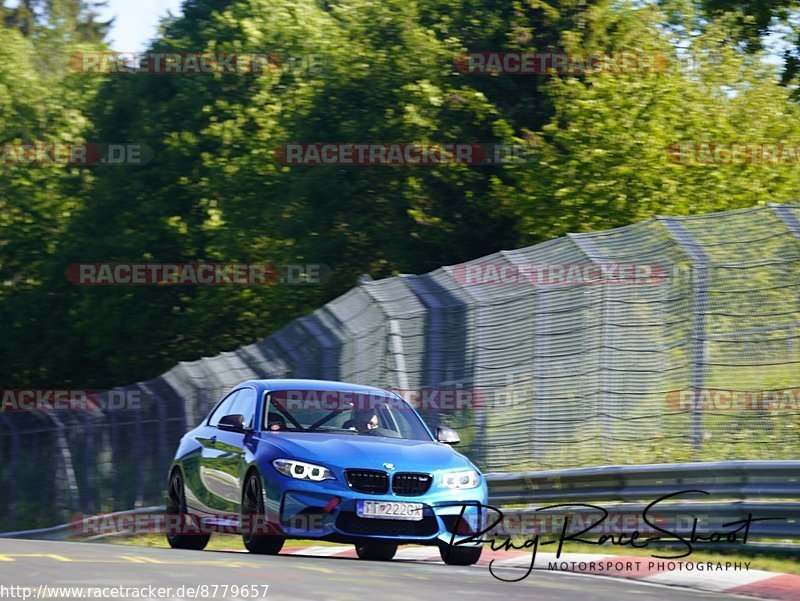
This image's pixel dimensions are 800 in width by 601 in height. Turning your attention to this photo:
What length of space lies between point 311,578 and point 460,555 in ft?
8.74

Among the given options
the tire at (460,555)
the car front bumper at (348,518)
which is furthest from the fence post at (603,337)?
the car front bumper at (348,518)

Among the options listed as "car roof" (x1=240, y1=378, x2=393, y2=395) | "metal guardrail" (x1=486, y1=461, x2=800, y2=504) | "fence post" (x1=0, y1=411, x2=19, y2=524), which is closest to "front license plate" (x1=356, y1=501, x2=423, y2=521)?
"car roof" (x1=240, y1=378, x2=393, y2=395)

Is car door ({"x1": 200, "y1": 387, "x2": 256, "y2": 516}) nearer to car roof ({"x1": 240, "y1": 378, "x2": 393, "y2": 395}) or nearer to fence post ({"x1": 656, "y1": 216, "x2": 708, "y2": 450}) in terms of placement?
car roof ({"x1": 240, "y1": 378, "x2": 393, "y2": 395})

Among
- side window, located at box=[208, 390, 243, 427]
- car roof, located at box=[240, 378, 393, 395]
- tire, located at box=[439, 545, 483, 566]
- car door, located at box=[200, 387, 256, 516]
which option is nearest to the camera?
tire, located at box=[439, 545, 483, 566]

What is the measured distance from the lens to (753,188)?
3017cm

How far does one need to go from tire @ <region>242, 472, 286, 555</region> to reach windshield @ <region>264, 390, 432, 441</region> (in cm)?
57

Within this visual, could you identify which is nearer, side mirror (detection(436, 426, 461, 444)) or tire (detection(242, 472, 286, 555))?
tire (detection(242, 472, 286, 555))

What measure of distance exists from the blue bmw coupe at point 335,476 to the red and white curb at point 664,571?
24.9 inches

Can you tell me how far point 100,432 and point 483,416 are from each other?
36.5ft

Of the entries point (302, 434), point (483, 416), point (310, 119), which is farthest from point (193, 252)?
point (302, 434)

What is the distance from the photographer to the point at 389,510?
36.5ft

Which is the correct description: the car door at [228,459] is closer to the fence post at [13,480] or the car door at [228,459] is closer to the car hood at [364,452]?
the car hood at [364,452]

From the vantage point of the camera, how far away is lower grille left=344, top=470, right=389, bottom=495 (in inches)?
438

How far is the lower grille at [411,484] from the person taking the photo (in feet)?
36.9
